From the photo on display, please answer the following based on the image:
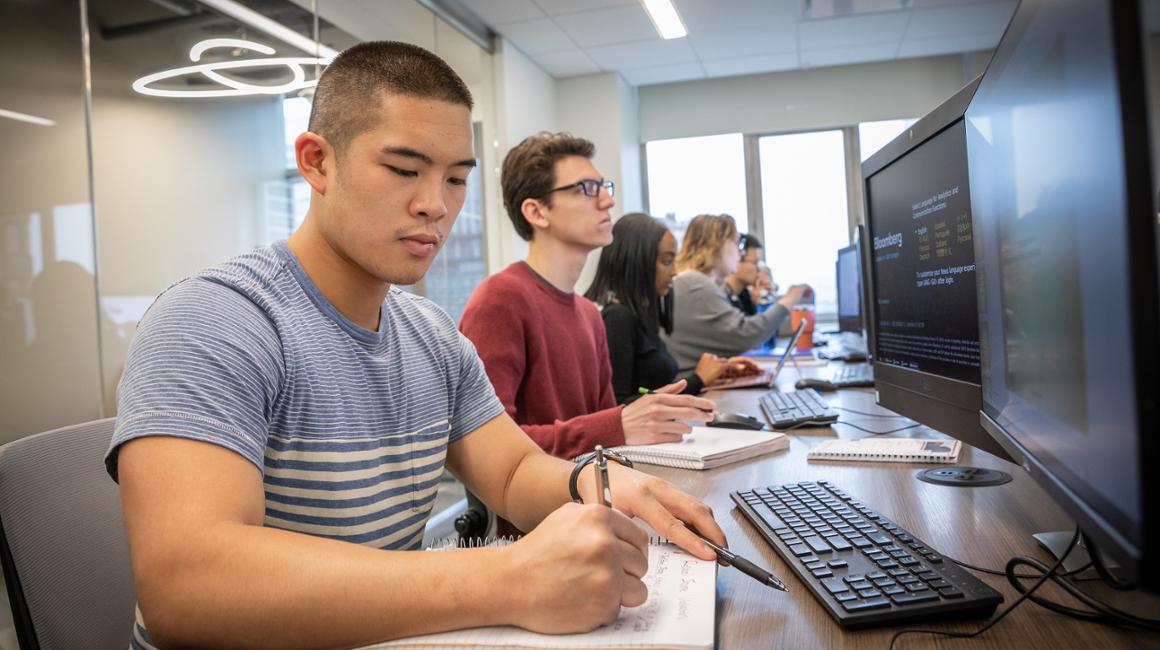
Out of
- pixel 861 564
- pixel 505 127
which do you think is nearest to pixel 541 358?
pixel 861 564

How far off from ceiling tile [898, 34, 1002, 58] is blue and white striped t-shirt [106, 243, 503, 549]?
18.4ft

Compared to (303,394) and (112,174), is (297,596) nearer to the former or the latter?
(303,394)

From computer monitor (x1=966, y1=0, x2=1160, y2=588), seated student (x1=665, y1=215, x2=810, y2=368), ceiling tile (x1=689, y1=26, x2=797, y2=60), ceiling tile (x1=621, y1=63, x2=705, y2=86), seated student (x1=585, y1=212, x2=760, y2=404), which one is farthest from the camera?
ceiling tile (x1=621, y1=63, x2=705, y2=86)

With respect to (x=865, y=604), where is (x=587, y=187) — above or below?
above

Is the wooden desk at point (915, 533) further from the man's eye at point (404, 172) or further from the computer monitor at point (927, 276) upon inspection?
the man's eye at point (404, 172)

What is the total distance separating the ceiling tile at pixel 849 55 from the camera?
18.9ft

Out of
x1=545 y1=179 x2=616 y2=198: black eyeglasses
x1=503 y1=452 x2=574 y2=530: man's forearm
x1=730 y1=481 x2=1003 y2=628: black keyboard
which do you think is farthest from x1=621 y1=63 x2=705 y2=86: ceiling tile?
x1=730 y1=481 x2=1003 y2=628: black keyboard

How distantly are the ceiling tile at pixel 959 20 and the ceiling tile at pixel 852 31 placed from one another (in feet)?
0.34

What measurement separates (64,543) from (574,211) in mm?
1367

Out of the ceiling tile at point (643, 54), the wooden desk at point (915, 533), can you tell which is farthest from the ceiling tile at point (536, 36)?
the wooden desk at point (915, 533)

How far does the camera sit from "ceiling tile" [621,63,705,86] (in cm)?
604

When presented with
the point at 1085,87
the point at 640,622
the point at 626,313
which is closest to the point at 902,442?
the point at 640,622

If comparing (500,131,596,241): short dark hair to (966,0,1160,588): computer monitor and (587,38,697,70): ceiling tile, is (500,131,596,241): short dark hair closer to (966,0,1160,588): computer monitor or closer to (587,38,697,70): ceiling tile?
(966,0,1160,588): computer monitor

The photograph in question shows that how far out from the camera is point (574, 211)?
2.00 meters
